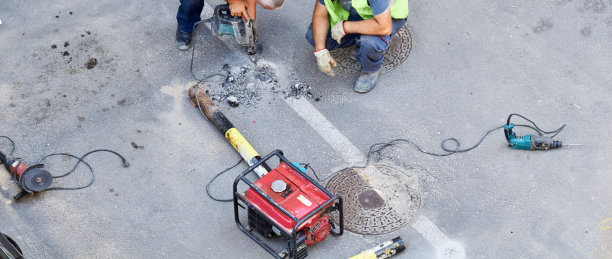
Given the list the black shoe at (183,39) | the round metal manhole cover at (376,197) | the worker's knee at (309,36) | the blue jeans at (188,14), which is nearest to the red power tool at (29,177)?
the black shoe at (183,39)

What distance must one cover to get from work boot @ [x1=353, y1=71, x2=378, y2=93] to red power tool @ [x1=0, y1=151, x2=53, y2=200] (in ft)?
8.90

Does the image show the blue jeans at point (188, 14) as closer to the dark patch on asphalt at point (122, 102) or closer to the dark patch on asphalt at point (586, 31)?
the dark patch on asphalt at point (122, 102)

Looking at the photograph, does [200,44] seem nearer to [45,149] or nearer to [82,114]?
[82,114]

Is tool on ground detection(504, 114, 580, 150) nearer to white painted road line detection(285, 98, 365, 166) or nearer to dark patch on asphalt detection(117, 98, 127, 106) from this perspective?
white painted road line detection(285, 98, 365, 166)

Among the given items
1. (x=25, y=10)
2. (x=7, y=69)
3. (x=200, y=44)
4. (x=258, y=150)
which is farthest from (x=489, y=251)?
(x=25, y=10)

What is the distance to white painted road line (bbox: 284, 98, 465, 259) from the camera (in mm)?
5133

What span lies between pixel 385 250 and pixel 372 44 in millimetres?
1903

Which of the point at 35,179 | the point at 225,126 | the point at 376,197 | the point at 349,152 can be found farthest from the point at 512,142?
the point at 35,179

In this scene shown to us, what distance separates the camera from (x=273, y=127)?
6.04 meters

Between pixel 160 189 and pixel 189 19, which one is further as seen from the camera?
pixel 189 19

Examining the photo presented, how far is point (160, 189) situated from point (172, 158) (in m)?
0.34

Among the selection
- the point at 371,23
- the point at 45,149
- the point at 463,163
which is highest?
the point at 371,23

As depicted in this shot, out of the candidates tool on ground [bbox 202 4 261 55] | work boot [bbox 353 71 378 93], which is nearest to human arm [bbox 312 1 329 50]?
work boot [bbox 353 71 378 93]

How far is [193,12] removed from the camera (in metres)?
6.62
